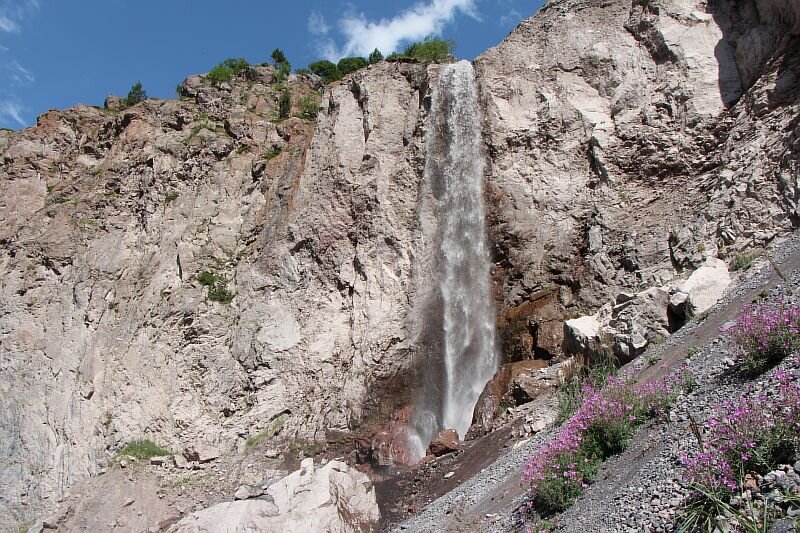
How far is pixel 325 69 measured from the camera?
47688 mm

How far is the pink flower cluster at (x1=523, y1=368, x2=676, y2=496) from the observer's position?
7989mm

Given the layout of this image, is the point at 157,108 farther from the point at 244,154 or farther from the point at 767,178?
the point at 767,178

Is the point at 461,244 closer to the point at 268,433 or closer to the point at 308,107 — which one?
the point at 268,433

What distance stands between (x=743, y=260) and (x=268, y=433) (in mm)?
13550

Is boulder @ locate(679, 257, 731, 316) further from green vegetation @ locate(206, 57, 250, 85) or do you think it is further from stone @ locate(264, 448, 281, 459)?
green vegetation @ locate(206, 57, 250, 85)

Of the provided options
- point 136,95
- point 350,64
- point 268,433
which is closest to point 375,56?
point 350,64

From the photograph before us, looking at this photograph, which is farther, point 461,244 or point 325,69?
point 325,69

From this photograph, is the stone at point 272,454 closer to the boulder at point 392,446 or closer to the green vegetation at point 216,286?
the boulder at point 392,446

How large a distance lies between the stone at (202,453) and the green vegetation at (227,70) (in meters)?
20.8

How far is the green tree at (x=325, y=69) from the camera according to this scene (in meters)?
46.4

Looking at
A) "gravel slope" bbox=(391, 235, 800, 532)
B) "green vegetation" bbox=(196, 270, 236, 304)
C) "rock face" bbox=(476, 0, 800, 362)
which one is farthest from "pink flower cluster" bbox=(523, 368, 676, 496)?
"green vegetation" bbox=(196, 270, 236, 304)

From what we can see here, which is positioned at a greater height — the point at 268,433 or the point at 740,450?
the point at 268,433

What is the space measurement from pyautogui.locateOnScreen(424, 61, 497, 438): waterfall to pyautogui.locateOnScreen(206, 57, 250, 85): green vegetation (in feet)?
52.0

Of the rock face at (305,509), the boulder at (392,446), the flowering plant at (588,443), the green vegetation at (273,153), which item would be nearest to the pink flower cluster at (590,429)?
the flowering plant at (588,443)
